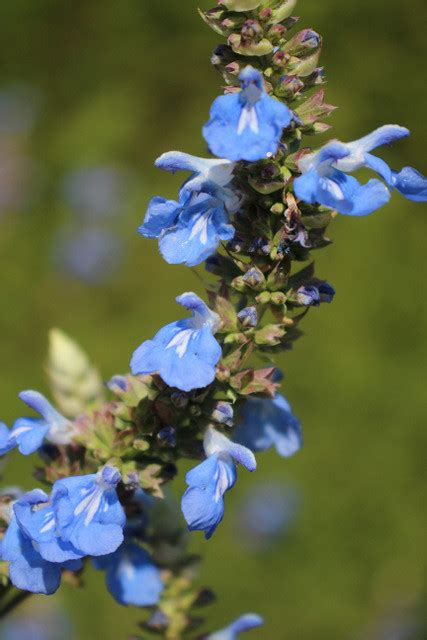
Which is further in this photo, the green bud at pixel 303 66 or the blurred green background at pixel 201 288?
the blurred green background at pixel 201 288

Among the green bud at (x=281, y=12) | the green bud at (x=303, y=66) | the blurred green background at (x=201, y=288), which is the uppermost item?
the green bud at (x=281, y=12)

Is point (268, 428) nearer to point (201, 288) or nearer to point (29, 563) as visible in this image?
point (29, 563)

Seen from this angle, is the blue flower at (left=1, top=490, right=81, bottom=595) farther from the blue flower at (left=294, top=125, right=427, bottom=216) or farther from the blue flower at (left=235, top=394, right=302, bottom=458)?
the blue flower at (left=294, top=125, right=427, bottom=216)

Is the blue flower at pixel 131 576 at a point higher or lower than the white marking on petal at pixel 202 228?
lower

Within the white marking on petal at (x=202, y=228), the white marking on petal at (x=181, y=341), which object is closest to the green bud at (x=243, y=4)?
the white marking on petal at (x=202, y=228)

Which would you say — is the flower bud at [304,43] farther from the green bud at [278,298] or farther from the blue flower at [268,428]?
the blue flower at [268,428]

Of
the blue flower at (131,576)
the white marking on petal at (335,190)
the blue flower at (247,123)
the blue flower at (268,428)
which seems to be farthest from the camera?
the blue flower at (268,428)

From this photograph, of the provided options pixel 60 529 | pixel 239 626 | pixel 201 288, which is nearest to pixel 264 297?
pixel 60 529
